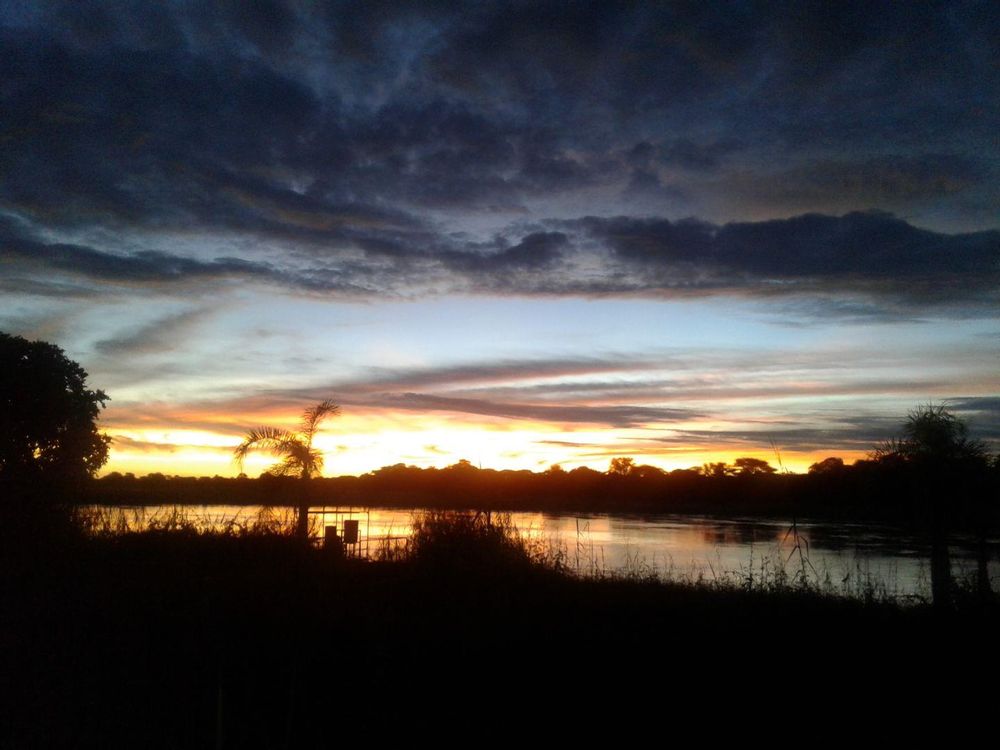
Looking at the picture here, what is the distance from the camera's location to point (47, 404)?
23453mm

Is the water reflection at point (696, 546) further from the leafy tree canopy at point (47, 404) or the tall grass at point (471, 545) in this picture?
the leafy tree canopy at point (47, 404)

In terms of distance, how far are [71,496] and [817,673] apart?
492 inches

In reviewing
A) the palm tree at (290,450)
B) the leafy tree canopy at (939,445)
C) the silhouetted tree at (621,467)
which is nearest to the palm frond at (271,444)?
the palm tree at (290,450)

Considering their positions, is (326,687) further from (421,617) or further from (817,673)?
(817,673)

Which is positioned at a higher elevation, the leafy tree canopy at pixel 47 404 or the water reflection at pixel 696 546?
the leafy tree canopy at pixel 47 404

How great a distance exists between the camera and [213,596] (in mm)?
9719

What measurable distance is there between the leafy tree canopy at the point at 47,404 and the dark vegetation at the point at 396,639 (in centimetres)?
950

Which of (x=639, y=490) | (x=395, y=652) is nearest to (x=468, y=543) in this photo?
(x=395, y=652)

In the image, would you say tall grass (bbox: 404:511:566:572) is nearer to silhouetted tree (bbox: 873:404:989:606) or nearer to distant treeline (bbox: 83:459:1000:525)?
distant treeline (bbox: 83:459:1000:525)

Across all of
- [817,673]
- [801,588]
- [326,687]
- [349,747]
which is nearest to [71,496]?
[326,687]

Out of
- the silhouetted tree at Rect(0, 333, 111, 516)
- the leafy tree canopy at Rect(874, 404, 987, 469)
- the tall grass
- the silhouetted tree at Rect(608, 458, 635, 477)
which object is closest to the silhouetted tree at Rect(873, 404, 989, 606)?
the leafy tree canopy at Rect(874, 404, 987, 469)

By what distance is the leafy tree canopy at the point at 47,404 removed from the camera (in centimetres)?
2217

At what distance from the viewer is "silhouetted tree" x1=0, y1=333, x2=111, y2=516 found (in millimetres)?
21719

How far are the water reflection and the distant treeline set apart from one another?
0.98 metres
